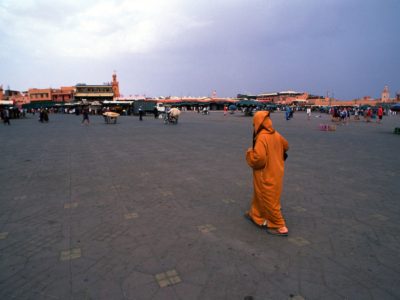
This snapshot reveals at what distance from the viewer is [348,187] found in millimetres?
5453

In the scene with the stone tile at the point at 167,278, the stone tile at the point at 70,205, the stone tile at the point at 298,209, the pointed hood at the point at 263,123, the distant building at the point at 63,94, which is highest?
the distant building at the point at 63,94

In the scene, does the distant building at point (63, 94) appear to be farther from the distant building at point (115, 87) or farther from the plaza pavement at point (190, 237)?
the plaza pavement at point (190, 237)

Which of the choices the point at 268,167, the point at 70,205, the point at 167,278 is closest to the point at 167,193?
the point at 70,205

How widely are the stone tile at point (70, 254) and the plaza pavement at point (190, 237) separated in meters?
0.01

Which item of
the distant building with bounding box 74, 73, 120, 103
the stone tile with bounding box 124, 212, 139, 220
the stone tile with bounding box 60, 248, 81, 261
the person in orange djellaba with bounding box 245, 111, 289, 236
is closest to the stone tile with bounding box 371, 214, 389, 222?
the person in orange djellaba with bounding box 245, 111, 289, 236

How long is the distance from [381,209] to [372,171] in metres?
2.83

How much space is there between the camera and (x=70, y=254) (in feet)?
10.1

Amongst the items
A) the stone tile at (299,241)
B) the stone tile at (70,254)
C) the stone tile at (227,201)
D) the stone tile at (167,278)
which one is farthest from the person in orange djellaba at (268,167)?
the stone tile at (70,254)

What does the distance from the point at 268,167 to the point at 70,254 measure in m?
2.63

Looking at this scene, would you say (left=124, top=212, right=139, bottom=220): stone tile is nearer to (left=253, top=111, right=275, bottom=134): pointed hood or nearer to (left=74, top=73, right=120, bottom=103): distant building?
(left=253, top=111, right=275, bottom=134): pointed hood

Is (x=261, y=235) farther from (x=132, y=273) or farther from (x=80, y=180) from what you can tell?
(x=80, y=180)

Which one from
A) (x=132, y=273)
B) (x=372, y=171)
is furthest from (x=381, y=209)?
(x=132, y=273)

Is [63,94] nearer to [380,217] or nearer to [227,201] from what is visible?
[227,201]

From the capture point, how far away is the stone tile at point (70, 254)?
118 inches
